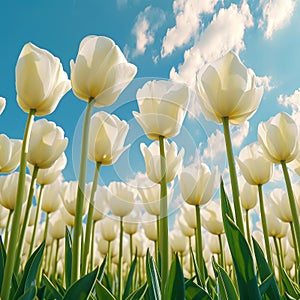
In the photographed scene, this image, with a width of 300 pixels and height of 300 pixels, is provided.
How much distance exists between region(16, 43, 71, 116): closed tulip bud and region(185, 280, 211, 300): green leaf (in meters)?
0.67

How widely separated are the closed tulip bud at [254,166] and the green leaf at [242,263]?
0.96m

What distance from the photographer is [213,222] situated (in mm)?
2354

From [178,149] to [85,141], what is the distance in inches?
22.0

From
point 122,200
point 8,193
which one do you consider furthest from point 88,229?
point 122,200

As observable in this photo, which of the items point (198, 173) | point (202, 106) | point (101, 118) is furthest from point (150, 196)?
point (202, 106)

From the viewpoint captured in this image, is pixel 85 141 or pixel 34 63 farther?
pixel 34 63

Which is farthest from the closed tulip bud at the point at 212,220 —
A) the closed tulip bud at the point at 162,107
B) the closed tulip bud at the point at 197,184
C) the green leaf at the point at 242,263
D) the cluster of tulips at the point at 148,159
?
the green leaf at the point at 242,263

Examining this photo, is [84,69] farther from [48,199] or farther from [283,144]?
[48,199]

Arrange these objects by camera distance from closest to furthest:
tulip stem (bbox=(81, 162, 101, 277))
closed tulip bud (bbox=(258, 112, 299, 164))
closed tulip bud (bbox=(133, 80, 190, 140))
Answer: tulip stem (bbox=(81, 162, 101, 277)) < closed tulip bud (bbox=(133, 80, 190, 140)) < closed tulip bud (bbox=(258, 112, 299, 164))

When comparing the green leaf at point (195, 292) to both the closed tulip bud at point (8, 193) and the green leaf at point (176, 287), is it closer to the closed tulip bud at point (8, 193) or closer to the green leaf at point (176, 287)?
the green leaf at point (176, 287)

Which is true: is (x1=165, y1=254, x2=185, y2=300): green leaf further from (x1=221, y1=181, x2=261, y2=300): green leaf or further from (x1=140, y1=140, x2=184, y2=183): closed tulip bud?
(x1=140, y1=140, x2=184, y2=183): closed tulip bud

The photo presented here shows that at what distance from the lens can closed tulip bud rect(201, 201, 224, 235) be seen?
7.66 feet

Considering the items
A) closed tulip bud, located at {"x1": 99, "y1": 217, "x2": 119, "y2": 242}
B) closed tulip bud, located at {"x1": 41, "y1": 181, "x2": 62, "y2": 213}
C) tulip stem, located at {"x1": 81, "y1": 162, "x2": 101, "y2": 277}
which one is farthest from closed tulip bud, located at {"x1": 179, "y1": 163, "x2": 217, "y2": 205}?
closed tulip bud, located at {"x1": 99, "y1": 217, "x2": 119, "y2": 242}

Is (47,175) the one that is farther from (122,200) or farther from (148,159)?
(148,159)
